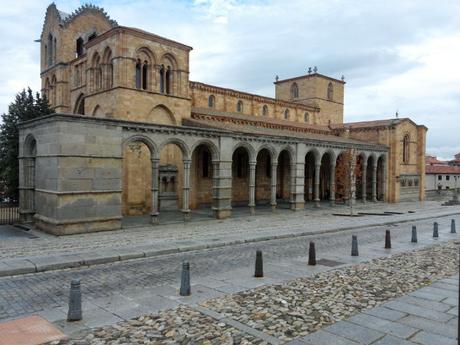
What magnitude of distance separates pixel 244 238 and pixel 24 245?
8.24 metres

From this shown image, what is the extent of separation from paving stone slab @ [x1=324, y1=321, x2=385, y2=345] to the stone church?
1316 centimetres

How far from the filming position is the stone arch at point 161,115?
83.5 feet

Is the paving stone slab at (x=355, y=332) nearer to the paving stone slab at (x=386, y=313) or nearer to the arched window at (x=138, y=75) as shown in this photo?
the paving stone slab at (x=386, y=313)

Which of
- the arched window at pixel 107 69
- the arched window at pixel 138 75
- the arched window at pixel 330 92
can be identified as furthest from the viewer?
the arched window at pixel 330 92

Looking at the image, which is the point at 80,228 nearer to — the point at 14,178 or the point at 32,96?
the point at 14,178

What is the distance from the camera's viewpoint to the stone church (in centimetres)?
1722

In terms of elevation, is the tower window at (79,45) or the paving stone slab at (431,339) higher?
the tower window at (79,45)

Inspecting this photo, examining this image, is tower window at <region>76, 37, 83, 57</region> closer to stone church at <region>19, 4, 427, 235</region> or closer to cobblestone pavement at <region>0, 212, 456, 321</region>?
stone church at <region>19, 4, 427, 235</region>

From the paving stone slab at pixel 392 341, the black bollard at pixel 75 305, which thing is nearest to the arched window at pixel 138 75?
the black bollard at pixel 75 305

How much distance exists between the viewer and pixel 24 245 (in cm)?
1414

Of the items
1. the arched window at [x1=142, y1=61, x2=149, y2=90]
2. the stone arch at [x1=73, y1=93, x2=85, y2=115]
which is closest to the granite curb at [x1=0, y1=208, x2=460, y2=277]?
the arched window at [x1=142, y1=61, x2=149, y2=90]

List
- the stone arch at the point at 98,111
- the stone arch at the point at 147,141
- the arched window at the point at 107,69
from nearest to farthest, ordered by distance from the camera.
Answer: the stone arch at the point at 147,141 → the arched window at the point at 107,69 → the stone arch at the point at 98,111

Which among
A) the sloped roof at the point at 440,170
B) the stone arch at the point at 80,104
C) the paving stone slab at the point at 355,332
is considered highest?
the stone arch at the point at 80,104

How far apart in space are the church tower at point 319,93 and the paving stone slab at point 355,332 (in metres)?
39.9
